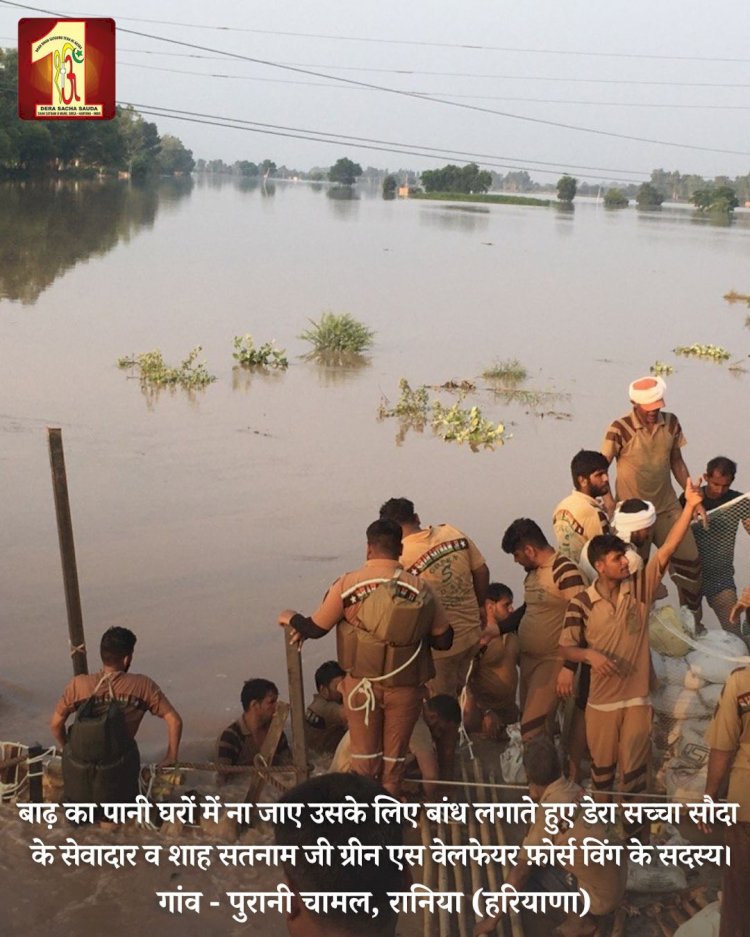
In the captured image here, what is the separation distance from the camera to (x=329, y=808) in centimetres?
233

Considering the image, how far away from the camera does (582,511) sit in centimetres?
631

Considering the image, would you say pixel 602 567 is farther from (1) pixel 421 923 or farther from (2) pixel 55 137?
(2) pixel 55 137

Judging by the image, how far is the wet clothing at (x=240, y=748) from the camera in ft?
19.5

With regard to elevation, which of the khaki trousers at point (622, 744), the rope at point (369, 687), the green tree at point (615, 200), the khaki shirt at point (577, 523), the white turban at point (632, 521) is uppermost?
the green tree at point (615, 200)

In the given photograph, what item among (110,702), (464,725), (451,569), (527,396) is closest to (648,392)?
(451,569)

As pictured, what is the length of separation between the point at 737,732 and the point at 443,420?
11.5 m

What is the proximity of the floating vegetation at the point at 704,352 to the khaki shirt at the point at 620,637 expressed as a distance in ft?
61.7

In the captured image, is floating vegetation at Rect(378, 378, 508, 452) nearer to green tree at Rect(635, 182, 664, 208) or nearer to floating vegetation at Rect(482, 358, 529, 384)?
floating vegetation at Rect(482, 358, 529, 384)

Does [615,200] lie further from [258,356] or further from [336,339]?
[258,356]

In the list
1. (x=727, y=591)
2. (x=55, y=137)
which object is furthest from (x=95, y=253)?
(x=55, y=137)

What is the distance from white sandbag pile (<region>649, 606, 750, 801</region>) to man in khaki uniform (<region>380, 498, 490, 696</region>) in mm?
902

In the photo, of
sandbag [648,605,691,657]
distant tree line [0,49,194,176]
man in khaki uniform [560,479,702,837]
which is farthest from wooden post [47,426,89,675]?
distant tree line [0,49,194,176]

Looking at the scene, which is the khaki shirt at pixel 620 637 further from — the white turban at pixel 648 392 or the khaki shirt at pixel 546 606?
the white turban at pixel 648 392

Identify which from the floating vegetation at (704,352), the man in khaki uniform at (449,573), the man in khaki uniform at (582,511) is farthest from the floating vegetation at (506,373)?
the man in khaki uniform at (449,573)
